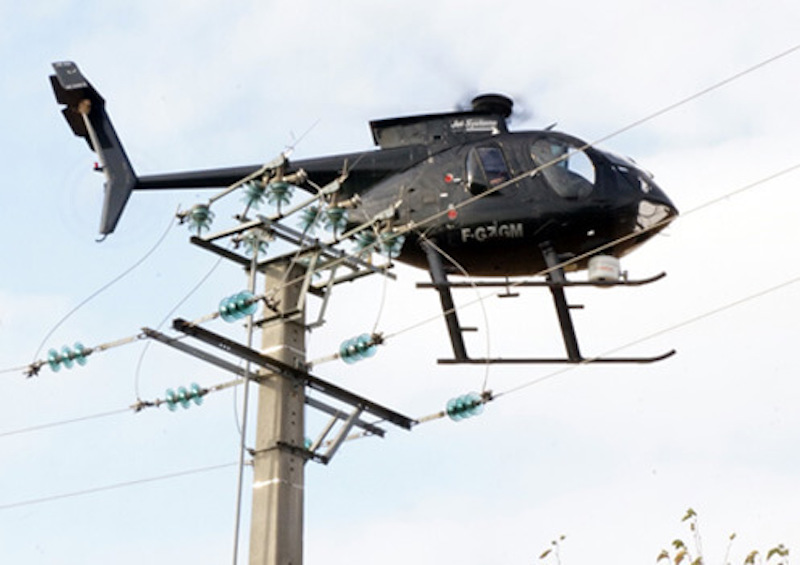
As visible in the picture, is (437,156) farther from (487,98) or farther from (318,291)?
(318,291)

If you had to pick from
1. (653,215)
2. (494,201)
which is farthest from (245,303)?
(653,215)

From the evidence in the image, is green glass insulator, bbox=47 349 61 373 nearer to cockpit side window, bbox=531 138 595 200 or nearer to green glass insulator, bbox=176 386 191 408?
green glass insulator, bbox=176 386 191 408

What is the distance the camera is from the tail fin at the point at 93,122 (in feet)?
63.2

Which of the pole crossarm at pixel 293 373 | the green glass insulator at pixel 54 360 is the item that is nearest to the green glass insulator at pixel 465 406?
the pole crossarm at pixel 293 373

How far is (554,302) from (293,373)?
3548mm

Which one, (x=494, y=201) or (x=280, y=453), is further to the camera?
(x=494, y=201)

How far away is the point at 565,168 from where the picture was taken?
→ 59.3ft

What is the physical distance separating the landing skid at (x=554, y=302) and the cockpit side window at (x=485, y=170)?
0.98m

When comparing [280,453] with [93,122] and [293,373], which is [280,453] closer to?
[293,373]

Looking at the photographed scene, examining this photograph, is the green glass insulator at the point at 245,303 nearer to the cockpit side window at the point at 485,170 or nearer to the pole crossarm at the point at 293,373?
the pole crossarm at the point at 293,373

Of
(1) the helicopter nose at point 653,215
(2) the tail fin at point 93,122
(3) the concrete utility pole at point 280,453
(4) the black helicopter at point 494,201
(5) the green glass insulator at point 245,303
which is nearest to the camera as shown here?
(3) the concrete utility pole at point 280,453

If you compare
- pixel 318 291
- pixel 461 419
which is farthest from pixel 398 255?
pixel 461 419

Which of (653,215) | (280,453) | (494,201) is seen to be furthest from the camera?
(653,215)

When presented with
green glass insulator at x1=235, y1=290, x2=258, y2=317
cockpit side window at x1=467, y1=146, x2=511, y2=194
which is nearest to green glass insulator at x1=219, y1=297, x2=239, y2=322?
green glass insulator at x1=235, y1=290, x2=258, y2=317
